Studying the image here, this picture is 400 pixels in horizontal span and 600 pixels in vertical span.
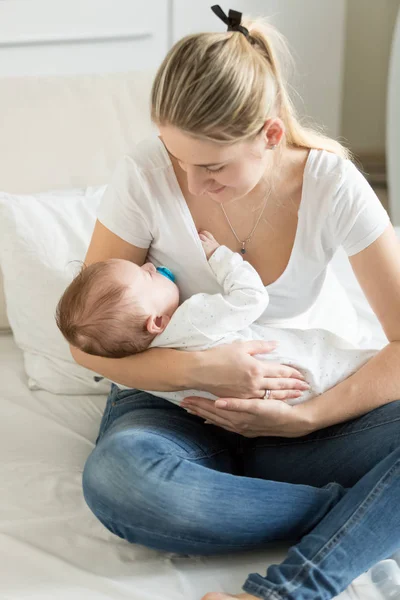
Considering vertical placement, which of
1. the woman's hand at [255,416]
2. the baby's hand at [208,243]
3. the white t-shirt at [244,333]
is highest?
the baby's hand at [208,243]

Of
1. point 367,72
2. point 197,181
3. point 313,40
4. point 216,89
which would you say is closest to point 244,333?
point 197,181

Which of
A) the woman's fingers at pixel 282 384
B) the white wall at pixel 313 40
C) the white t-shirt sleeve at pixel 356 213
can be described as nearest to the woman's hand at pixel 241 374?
the woman's fingers at pixel 282 384

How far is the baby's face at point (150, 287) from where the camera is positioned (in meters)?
1.44

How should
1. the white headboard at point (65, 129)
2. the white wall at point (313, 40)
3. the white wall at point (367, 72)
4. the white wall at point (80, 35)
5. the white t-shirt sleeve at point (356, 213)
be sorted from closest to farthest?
the white t-shirt sleeve at point (356, 213) < the white headboard at point (65, 129) < the white wall at point (80, 35) < the white wall at point (313, 40) < the white wall at point (367, 72)

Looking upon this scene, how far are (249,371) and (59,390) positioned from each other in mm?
546

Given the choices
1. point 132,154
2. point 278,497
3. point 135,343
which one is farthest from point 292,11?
point 278,497

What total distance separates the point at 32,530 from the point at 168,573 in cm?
24

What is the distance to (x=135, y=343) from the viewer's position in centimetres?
147

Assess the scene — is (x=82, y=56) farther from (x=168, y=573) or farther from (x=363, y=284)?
(x=168, y=573)

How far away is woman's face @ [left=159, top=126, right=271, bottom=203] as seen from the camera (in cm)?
133

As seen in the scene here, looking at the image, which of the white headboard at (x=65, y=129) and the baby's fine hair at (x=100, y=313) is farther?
the white headboard at (x=65, y=129)

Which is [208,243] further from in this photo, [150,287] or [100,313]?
[100,313]

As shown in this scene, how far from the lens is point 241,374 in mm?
1429

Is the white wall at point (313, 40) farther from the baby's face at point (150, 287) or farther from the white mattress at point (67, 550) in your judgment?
the white mattress at point (67, 550)
